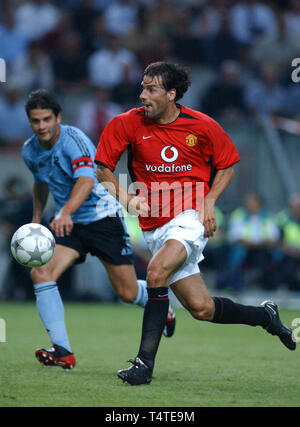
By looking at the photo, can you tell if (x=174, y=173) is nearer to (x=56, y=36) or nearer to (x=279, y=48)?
(x=279, y=48)

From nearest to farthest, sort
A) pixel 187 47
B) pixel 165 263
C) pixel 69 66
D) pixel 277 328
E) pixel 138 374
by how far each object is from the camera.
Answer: pixel 138 374 < pixel 165 263 < pixel 277 328 < pixel 69 66 < pixel 187 47

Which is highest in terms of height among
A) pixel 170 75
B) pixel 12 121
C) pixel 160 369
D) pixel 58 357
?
pixel 12 121

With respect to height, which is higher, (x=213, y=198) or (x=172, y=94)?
(x=172, y=94)

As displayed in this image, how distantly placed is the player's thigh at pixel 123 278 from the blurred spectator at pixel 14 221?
5.97 metres

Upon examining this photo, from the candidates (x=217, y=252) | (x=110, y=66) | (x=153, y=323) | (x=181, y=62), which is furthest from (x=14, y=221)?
(x=153, y=323)

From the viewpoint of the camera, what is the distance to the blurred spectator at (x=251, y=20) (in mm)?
15711

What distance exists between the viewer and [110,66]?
15133mm

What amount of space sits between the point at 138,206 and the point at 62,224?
822mm

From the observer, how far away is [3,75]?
47.6 ft

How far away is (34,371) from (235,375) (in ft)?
5.10

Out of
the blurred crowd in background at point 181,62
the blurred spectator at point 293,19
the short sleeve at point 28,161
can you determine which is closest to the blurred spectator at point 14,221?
the blurred crowd in background at point 181,62

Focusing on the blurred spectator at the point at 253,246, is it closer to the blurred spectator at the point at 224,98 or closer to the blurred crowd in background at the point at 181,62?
the blurred crowd in background at the point at 181,62

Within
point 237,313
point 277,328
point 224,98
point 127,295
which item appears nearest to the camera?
point 237,313
